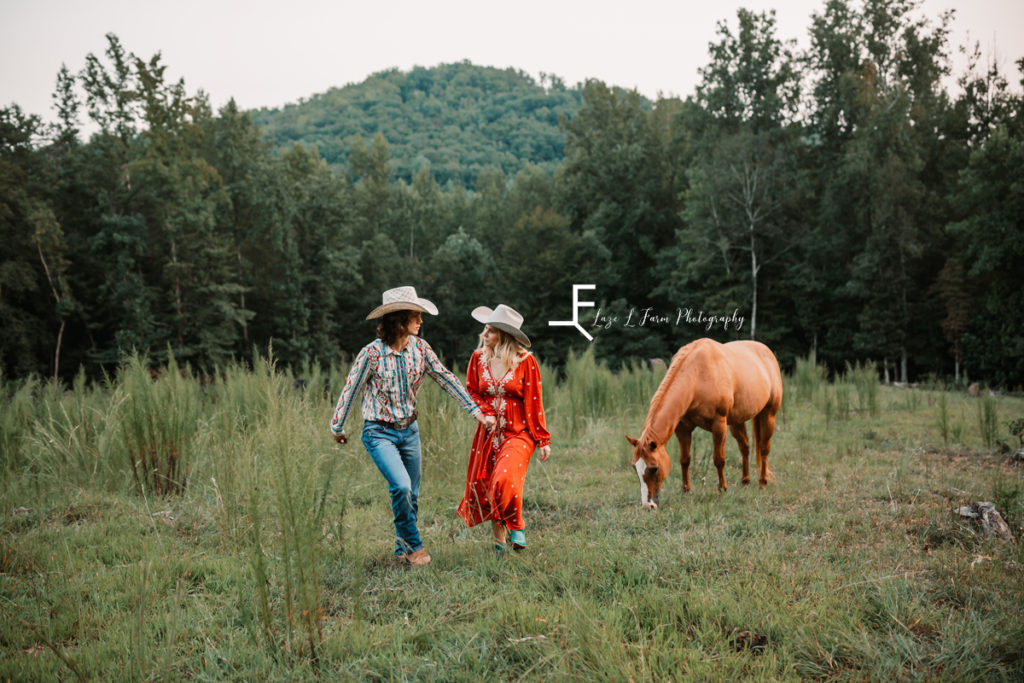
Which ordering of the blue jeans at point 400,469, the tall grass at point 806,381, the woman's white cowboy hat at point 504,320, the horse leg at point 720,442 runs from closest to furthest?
1. the blue jeans at point 400,469
2. the woman's white cowboy hat at point 504,320
3. the horse leg at point 720,442
4. the tall grass at point 806,381

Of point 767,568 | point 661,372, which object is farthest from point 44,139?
point 767,568

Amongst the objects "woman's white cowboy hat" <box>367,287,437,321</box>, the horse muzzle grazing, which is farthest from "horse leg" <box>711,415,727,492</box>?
"woman's white cowboy hat" <box>367,287,437,321</box>

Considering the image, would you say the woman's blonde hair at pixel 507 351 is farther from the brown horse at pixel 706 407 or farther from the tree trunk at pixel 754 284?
the tree trunk at pixel 754 284

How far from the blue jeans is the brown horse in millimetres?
1945

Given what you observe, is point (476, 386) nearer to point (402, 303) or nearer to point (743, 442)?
point (402, 303)

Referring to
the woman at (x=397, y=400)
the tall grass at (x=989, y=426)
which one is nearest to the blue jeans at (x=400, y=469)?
the woman at (x=397, y=400)

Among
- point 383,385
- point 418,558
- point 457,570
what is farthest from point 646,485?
point 383,385

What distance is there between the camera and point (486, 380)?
176 inches

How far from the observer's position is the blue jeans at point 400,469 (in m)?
4.01

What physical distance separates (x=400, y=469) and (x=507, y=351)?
3.52ft

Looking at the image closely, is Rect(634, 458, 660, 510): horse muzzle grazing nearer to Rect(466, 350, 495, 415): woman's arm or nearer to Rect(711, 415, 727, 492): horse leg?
Rect(711, 415, 727, 492): horse leg

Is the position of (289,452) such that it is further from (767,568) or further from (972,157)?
(972,157)

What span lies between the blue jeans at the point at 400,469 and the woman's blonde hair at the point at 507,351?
76cm

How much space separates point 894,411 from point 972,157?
17.6 meters
